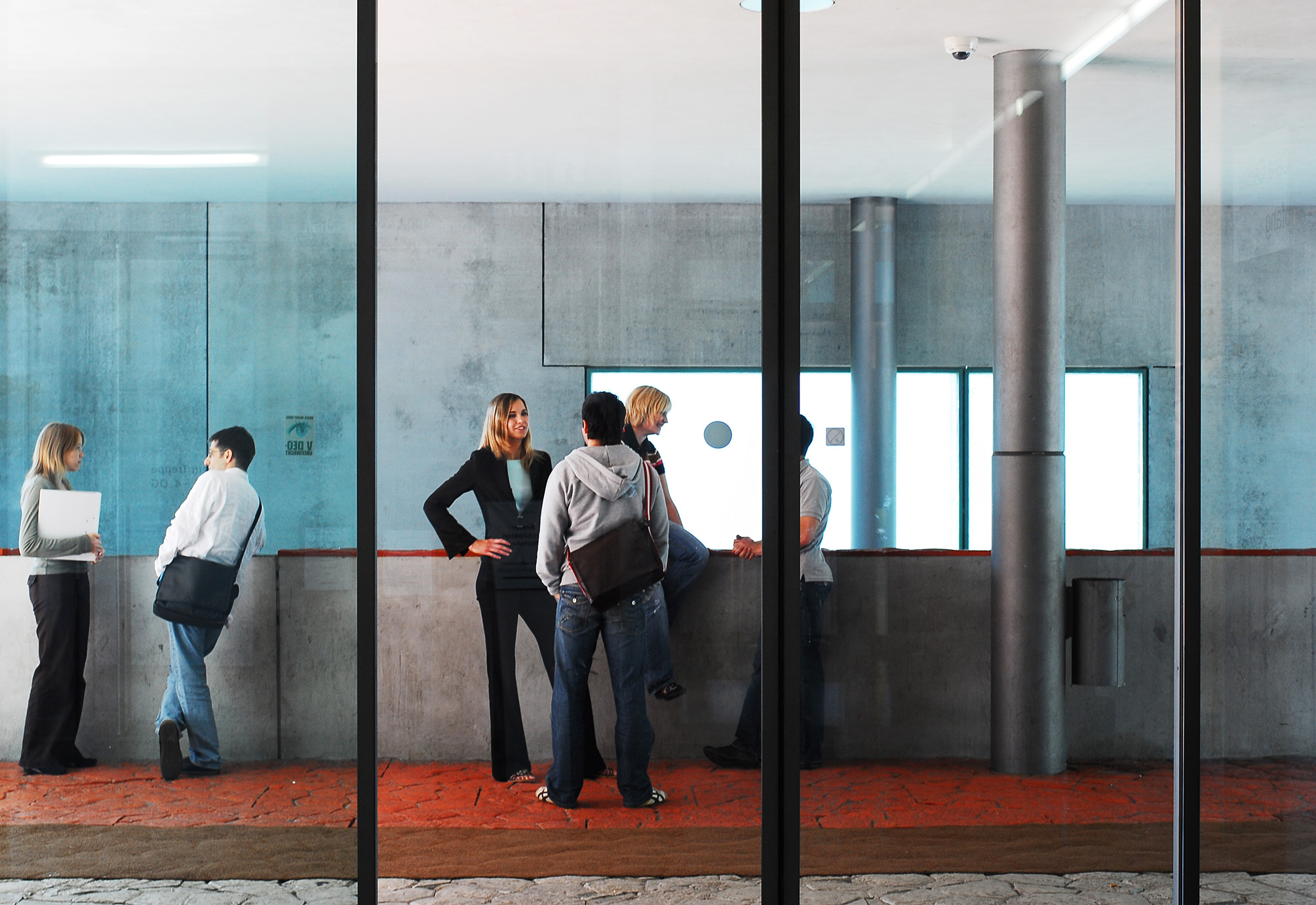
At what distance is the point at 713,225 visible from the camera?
317 cm

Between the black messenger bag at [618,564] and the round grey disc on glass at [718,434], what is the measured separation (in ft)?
0.84

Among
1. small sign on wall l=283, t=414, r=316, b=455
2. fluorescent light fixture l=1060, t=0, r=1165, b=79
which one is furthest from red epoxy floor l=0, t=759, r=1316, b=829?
fluorescent light fixture l=1060, t=0, r=1165, b=79

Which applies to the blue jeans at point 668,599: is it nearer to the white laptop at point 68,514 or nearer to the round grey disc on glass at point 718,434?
the round grey disc on glass at point 718,434

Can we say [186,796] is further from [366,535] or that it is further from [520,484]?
[520,484]

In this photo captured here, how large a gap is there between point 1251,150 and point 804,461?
1728mm

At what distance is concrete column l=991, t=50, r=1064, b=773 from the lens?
3.26 metres

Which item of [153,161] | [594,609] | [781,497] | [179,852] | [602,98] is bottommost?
[179,852]

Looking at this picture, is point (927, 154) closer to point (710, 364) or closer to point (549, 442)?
point (710, 364)

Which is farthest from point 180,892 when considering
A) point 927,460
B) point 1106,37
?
point 1106,37

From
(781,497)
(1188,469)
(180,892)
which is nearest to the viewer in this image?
(180,892)

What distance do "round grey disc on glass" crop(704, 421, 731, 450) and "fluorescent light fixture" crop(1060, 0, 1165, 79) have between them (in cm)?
150

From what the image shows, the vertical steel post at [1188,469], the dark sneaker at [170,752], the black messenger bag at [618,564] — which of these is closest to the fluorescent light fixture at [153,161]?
the black messenger bag at [618,564]

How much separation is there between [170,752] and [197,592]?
47 cm

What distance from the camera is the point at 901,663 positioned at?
3244 mm
